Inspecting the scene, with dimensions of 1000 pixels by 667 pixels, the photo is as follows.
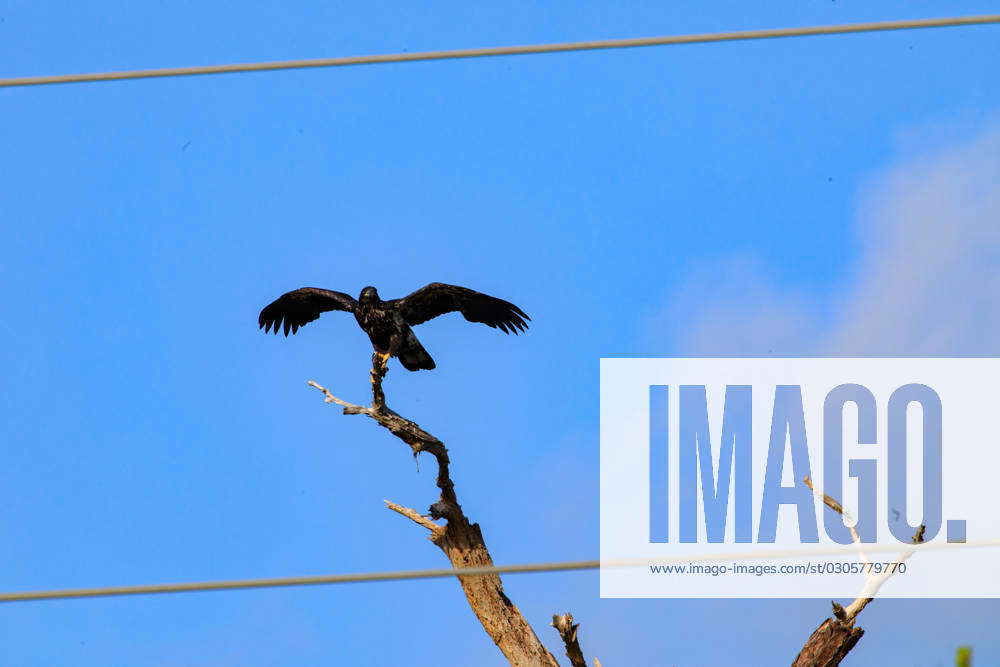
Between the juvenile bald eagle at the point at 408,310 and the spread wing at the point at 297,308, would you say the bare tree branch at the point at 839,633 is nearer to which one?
the juvenile bald eagle at the point at 408,310

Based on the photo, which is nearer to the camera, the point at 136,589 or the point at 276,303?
the point at 136,589

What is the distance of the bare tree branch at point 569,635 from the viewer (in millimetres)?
11172

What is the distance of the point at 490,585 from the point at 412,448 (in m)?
1.43

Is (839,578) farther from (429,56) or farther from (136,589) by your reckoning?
(136,589)

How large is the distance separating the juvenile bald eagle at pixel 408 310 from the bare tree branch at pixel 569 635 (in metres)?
2.15

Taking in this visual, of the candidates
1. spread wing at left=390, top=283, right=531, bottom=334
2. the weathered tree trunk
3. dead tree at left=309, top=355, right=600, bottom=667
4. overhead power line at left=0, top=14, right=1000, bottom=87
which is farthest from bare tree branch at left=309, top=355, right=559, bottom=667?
overhead power line at left=0, top=14, right=1000, bottom=87

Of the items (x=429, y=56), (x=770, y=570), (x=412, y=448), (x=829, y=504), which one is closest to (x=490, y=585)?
(x=412, y=448)

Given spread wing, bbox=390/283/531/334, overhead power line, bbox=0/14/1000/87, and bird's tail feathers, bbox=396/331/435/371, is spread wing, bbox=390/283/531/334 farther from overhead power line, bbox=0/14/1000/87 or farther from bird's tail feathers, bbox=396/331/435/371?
overhead power line, bbox=0/14/1000/87

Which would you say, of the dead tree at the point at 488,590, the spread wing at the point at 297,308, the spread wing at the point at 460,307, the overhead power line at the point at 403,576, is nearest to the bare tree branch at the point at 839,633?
the dead tree at the point at 488,590

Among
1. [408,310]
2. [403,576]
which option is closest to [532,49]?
[403,576]

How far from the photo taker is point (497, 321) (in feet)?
39.2

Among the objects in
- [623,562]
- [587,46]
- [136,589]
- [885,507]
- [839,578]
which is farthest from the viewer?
[839,578]

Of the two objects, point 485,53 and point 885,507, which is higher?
point 885,507

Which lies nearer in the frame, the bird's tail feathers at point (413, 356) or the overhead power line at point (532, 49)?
the overhead power line at point (532, 49)
